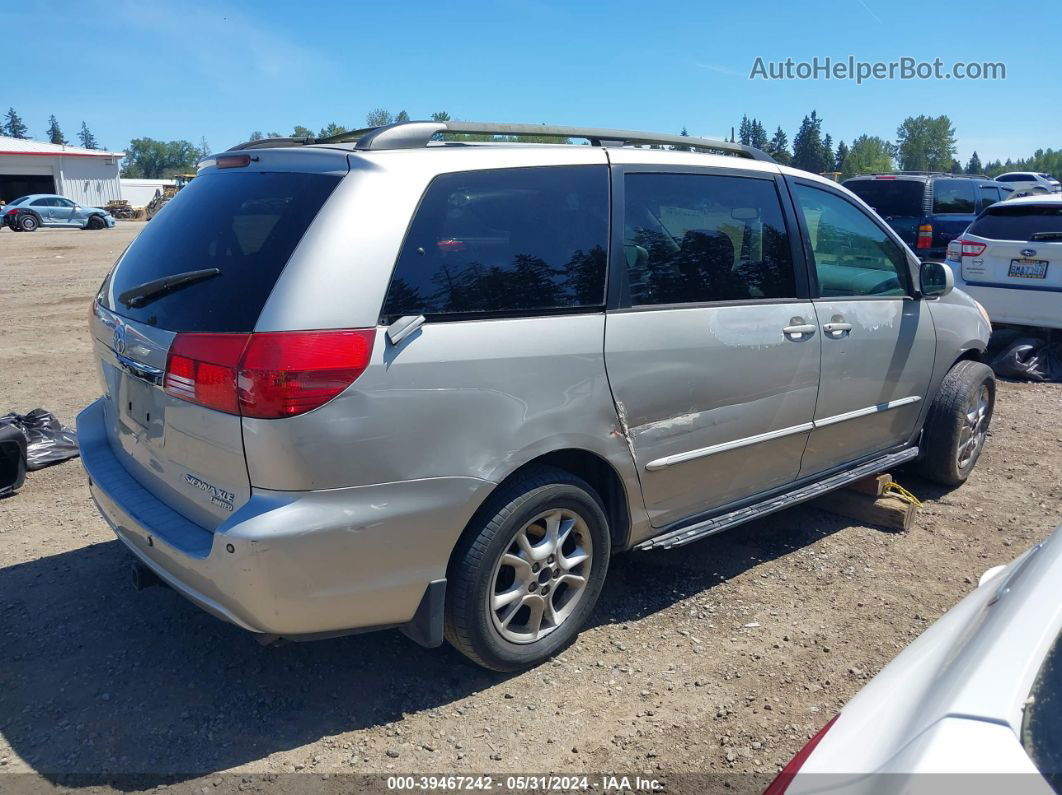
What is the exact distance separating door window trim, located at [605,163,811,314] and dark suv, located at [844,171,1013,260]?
965cm

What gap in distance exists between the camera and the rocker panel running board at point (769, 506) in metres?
3.63

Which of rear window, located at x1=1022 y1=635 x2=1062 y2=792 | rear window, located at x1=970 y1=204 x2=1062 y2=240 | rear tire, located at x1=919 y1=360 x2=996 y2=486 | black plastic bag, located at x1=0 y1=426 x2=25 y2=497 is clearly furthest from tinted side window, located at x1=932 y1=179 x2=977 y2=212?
rear window, located at x1=1022 y1=635 x2=1062 y2=792

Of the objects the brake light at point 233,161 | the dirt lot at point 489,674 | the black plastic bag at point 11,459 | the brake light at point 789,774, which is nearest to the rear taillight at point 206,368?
the brake light at point 233,161

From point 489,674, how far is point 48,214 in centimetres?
4143

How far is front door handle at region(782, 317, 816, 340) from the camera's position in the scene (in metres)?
3.93

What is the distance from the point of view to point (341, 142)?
3441 mm

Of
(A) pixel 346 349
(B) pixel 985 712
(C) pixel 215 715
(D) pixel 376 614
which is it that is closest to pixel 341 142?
(A) pixel 346 349

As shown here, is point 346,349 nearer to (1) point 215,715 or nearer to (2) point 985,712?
(1) point 215,715

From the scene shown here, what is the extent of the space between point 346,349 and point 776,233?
2393 mm

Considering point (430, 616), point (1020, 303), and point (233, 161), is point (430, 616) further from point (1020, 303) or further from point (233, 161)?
point (1020, 303)

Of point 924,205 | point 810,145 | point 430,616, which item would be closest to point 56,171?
point 924,205

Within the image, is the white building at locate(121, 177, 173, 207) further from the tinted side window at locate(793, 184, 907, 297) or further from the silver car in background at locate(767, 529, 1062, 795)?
the silver car in background at locate(767, 529, 1062, 795)

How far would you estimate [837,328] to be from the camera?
4176 mm

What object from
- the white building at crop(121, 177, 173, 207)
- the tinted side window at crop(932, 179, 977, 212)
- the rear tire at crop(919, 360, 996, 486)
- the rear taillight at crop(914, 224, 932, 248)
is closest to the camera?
the rear tire at crop(919, 360, 996, 486)
